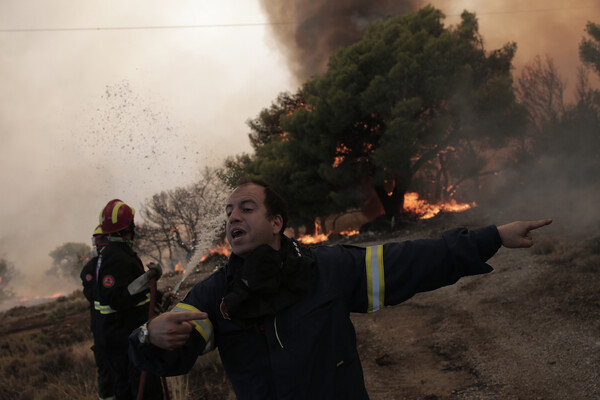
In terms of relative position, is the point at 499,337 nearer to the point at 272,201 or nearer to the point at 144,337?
the point at 272,201

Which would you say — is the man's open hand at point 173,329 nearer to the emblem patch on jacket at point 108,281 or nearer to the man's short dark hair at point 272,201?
the man's short dark hair at point 272,201

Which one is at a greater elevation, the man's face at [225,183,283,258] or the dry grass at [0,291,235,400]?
the man's face at [225,183,283,258]

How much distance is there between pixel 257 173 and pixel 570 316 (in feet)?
68.3

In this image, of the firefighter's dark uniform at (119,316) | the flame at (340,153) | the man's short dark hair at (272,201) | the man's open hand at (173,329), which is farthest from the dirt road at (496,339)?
the flame at (340,153)

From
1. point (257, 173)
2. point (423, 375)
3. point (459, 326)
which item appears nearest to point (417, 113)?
point (257, 173)

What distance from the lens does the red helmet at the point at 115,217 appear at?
3.81 m

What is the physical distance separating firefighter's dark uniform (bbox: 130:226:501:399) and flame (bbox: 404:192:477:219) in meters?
22.8

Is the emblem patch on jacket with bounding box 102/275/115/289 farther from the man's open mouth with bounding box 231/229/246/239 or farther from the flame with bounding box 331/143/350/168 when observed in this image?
the flame with bounding box 331/143/350/168

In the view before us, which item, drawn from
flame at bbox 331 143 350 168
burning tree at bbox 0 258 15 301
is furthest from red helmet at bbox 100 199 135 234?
burning tree at bbox 0 258 15 301

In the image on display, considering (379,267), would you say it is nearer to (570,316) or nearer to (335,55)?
(570,316)

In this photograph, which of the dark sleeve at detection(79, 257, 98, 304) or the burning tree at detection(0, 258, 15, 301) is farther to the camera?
the burning tree at detection(0, 258, 15, 301)

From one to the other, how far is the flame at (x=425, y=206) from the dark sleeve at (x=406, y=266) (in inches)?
898

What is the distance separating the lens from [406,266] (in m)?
1.83

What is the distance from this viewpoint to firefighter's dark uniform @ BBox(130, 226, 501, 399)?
1.69 m
